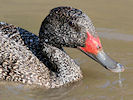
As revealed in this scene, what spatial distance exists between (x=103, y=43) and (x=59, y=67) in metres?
2.24

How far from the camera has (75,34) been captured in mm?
7934

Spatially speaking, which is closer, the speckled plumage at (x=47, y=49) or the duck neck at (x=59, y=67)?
the speckled plumage at (x=47, y=49)

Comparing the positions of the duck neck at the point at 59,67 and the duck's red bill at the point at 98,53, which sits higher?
the duck's red bill at the point at 98,53

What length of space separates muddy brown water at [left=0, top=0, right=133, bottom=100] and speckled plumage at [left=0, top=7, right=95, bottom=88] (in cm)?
23

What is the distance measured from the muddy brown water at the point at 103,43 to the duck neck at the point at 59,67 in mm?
164

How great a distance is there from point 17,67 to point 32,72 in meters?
0.32

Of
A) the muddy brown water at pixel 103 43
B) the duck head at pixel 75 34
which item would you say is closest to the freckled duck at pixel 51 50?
the duck head at pixel 75 34

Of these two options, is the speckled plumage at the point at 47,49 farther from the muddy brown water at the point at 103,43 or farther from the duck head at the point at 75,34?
the muddy brown water at the point at 103,43

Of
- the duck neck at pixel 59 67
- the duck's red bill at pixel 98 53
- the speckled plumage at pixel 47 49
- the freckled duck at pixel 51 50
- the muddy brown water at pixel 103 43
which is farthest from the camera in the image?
the duck neck at pixel 59 67

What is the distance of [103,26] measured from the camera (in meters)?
11.1

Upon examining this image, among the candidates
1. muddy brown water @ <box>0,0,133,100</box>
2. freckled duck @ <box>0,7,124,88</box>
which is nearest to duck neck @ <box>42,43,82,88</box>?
freckled duck @ <box>0,7,124,88</box>

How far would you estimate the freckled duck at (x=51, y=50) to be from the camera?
306 inches

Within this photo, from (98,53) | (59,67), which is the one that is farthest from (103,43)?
(98,53)

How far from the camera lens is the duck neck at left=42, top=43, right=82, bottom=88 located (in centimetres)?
827
